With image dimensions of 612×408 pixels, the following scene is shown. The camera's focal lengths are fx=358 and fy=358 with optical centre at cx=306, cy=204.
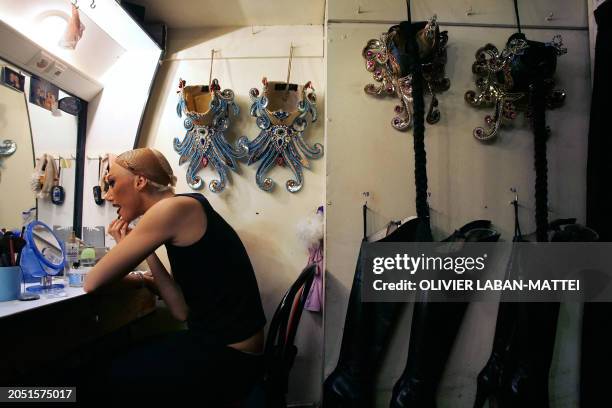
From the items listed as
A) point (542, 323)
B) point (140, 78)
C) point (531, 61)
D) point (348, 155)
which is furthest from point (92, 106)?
point (542, 323)

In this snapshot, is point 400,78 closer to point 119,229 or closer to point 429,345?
point 429,345

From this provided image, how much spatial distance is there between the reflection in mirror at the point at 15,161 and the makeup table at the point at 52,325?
55cm

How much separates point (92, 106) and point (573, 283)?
2610mm

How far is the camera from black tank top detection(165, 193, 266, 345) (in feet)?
3.76

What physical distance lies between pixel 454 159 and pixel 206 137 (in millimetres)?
1295

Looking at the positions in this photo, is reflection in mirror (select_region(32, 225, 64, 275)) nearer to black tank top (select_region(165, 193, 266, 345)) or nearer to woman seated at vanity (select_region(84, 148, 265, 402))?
woman seated at vanity (select_region(84, 148, 265, 402))

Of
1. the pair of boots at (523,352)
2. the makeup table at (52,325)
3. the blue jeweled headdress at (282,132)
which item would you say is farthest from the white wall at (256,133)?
the pair of boots at (523,352)

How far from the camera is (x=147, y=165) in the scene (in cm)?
132

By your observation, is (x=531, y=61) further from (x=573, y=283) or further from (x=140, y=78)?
(x=140, y=78)

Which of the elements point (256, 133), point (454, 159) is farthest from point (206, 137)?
point (454, 159)

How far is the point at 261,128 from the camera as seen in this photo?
2.01 m

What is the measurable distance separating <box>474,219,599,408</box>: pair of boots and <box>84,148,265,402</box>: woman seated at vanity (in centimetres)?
99

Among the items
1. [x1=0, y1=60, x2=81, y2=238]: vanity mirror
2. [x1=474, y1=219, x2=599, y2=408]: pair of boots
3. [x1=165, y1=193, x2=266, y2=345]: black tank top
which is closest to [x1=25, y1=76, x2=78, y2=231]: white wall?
[x1=0, y1=60, x2=81, y2=238]: vanity mirror

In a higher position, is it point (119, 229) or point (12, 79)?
point (12, 79)
